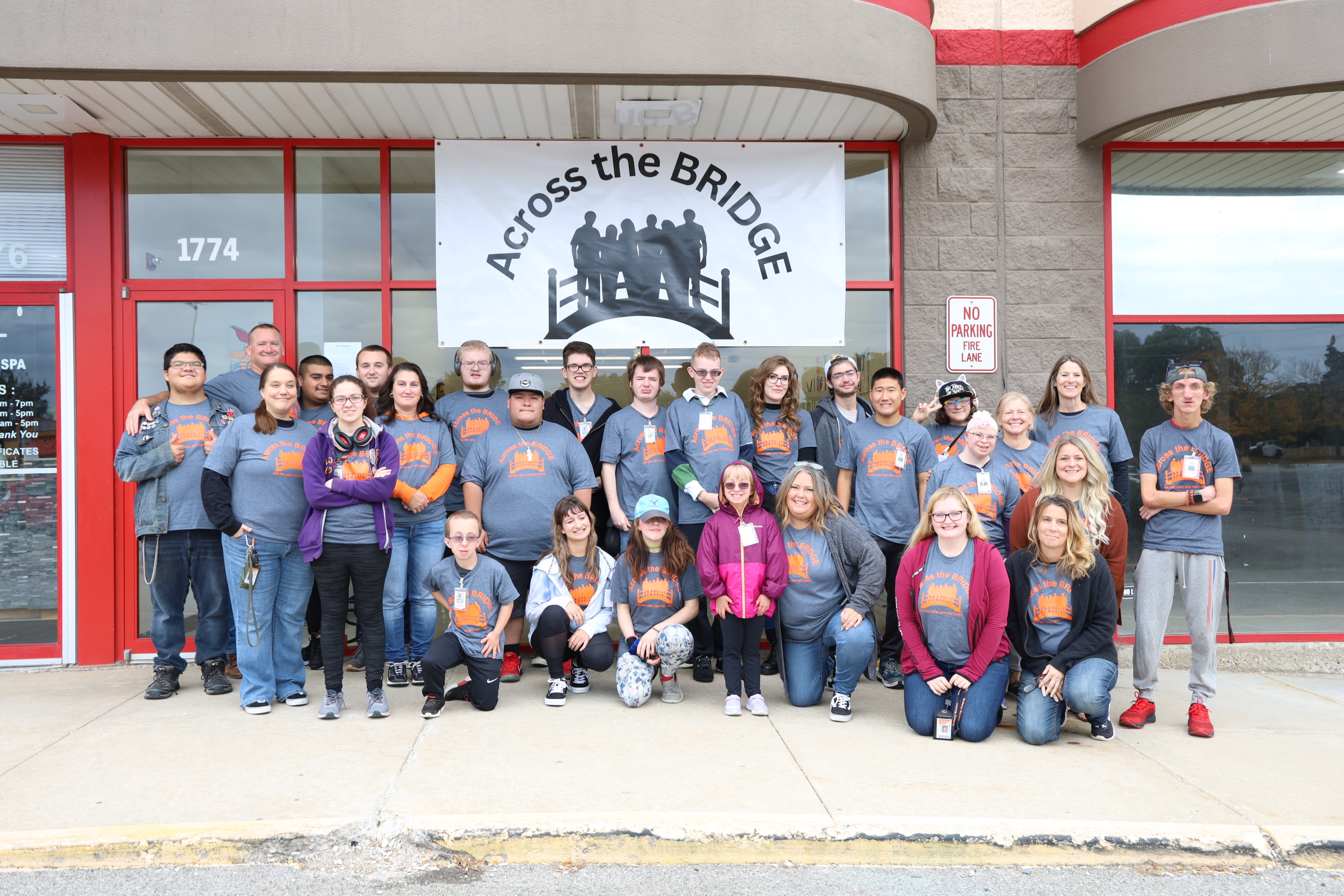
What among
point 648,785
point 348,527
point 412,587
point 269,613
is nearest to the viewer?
point 648,785

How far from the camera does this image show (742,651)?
5.02 meters

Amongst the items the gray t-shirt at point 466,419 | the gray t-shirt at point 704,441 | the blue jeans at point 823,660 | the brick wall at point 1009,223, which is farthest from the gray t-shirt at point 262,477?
the brick wall at point 1009,223

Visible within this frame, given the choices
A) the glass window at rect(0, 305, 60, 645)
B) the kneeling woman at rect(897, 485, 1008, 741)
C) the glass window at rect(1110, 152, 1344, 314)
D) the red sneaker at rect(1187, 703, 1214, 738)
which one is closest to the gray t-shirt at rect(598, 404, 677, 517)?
the kneeling woman at rect(897, 485, 1008, 741)

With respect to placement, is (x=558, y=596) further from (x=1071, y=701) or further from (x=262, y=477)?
(x=1071, y=701)

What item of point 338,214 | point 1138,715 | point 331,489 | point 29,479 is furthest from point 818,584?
point 29,479

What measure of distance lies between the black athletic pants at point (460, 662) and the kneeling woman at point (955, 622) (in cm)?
230

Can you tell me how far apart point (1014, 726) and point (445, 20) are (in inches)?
208

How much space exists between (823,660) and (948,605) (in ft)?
3.00

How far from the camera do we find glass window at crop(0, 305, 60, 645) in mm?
6172

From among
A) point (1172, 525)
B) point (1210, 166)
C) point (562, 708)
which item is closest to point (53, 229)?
point (562, 708)

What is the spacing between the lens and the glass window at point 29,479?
617 centimetres

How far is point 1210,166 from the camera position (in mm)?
6703

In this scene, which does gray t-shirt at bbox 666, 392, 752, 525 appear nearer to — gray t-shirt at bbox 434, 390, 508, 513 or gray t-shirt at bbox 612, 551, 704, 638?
gray t-shirt at bbox 612, 551, 704, 638

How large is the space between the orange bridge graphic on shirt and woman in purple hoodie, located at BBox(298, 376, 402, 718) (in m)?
2.94
